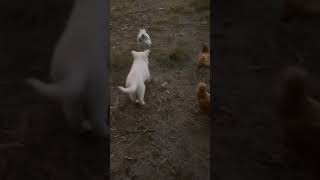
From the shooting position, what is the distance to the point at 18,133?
941 mm

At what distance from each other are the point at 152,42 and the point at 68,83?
1533 millimetres

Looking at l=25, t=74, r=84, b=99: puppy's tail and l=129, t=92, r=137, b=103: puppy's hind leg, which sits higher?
l=25, t=74, r=84, b=99: puppy's tail

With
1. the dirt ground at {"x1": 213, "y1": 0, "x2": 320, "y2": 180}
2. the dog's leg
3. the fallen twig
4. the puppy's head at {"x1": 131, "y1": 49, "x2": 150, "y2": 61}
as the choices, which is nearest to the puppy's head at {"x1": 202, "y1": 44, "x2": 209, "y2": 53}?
the puppy's head at {"x1": 131, "y1": 49, "x2": 150, "y2": 61}

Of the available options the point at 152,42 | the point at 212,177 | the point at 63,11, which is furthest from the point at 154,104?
the point at 63,11

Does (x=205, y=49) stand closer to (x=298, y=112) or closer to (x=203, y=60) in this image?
(x=203, y=60)

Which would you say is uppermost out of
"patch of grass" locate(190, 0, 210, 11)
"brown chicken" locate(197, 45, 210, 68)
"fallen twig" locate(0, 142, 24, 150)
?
"patch of grass" locate(190, 0, 210, 11)

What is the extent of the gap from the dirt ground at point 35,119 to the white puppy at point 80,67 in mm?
18

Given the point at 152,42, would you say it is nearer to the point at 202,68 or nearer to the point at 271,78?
the point at 202,68

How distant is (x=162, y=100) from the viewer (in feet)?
6.53

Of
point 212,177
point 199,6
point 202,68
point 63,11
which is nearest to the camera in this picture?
point 63,11

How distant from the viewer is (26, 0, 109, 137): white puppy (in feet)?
2.97

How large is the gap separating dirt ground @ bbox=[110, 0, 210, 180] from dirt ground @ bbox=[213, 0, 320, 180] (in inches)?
22.0

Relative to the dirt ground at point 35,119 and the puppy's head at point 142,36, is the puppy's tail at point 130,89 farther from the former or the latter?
the dirt ground at point 35,119

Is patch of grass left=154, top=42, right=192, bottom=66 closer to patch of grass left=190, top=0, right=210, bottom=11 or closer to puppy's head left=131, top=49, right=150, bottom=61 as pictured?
puppy's head left=131, top=49, right=150, bottom=61
